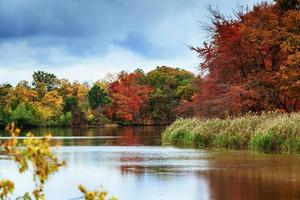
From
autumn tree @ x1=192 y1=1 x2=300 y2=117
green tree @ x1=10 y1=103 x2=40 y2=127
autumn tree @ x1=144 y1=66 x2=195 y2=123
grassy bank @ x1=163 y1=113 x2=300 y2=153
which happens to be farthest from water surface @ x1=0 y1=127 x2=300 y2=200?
green tree @ x1=10 y1=103 x2=40 y2=127

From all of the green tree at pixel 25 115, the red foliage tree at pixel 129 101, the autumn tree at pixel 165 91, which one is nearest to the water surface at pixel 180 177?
the autumn tree at pixel 165 91

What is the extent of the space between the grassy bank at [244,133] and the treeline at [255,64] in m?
2.15

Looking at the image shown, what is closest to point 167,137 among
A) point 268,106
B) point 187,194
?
point 268,106

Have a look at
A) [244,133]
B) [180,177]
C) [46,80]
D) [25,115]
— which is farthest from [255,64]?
[46,80]

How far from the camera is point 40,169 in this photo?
4766 mm

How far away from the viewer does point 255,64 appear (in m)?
34.0

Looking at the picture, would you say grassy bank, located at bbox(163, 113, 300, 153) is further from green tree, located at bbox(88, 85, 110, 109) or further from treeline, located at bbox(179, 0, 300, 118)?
green tree, located at bbox(88, 85, 110, 109)

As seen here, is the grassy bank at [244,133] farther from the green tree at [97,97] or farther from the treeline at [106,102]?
the green tree at [97,97]

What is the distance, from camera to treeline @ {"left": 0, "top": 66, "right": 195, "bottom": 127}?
89500 mm

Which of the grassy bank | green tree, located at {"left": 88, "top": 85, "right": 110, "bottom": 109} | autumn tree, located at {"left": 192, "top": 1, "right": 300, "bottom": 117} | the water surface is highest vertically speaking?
green tree, located at {"left": 88, "top": 85, "right": 110, "bottom": 109}

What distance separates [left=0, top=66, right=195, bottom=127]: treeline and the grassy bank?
177 ft

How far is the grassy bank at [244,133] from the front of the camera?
23.9 metres

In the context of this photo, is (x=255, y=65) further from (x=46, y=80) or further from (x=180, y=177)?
(x=46, y=80)

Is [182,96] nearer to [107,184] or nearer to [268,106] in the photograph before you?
[268,106]
